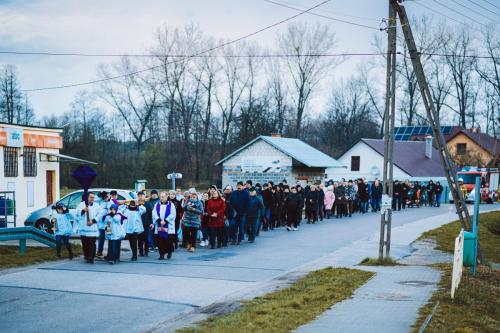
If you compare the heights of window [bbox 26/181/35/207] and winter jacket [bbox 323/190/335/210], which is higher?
window [bbox 26/181/35/207]

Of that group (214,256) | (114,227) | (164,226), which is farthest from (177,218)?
(114,227)

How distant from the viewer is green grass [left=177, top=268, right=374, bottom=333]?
854 centimetres

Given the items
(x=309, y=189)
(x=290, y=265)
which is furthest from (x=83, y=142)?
(x=290, y=265)

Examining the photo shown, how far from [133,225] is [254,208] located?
17.8 feet

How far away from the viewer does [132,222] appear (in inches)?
623

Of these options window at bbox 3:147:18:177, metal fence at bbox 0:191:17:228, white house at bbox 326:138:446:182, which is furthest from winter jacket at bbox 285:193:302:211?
white house at bbox 326:138:446:182

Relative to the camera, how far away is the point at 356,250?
18.1 meters

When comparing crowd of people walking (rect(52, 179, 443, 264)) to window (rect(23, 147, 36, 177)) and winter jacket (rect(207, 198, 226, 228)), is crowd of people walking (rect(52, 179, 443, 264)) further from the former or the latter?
window (rect(23, 147, 36, 177))

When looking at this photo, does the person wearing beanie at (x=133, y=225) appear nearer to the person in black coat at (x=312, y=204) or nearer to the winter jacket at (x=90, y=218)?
the winter jacket at (x=90, y=218)

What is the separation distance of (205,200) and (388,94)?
276 inches

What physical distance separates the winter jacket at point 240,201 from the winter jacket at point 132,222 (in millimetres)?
4372

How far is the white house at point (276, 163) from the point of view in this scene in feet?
136

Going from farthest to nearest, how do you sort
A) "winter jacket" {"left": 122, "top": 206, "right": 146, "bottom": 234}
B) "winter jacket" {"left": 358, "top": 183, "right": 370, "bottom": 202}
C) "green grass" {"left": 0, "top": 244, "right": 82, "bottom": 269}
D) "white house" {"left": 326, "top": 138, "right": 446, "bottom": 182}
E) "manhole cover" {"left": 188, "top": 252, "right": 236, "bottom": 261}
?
1. "white house" {"left": 326, "top": 138, "right": 446, "bottom": 182}
2. "winter jacket" {"left": 358, "top": 183, "right": 370, "bottom": 202}
3. "manhole cover" {"left": 188, "top": 252, "right": 236, "bottom": 261}
4. "winter jacket" {"left": 122, "top": 206, "right": 146, "bottom": 234}
5. "green grass" {"left": 0, "top": 244, "right": 82, "bottom": 269}

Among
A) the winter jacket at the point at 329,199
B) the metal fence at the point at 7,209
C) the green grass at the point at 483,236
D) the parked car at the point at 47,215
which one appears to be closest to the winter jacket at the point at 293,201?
the green grass at the point at 483,236
